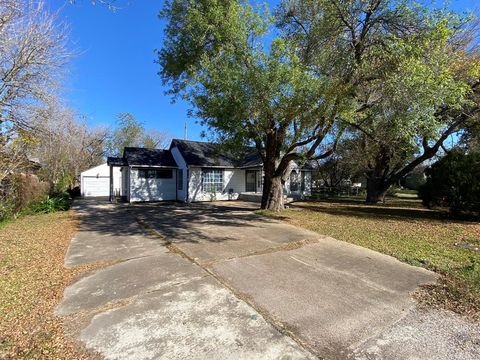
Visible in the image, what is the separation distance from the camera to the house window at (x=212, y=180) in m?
20.0

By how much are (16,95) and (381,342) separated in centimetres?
1160

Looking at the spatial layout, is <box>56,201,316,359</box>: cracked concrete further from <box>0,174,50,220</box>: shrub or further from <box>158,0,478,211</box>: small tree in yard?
<box>0,174,50,220</box>: shrub

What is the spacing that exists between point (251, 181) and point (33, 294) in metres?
18.6

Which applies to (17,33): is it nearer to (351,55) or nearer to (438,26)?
(351,55)

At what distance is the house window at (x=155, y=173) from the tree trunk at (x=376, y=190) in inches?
540

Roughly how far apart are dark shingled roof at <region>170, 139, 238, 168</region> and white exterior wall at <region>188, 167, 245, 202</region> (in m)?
0.51

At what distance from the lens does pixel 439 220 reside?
36.6 ft

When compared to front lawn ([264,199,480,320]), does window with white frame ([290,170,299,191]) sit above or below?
above

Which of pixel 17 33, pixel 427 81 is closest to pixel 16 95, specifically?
pixel 17 33

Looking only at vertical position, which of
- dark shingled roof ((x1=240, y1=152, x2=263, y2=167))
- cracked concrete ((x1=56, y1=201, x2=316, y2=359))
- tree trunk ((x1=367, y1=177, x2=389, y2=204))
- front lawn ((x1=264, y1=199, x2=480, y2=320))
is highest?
dark shingled roof ((x1=240, y1=152, x2=263, y2=167))

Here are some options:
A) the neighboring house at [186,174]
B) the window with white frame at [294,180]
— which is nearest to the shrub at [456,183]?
the neighboring house at [186,174]

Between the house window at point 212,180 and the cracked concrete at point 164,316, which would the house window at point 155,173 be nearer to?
the house window at point 212,180

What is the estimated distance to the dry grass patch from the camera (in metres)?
2.94

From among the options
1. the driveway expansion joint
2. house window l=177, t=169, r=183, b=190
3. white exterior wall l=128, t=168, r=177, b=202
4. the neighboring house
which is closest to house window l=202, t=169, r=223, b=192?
the neighboring house
